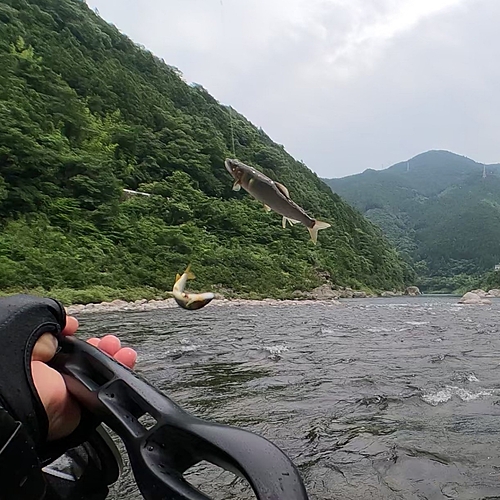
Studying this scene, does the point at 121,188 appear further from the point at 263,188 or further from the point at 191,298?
the point at 263,188

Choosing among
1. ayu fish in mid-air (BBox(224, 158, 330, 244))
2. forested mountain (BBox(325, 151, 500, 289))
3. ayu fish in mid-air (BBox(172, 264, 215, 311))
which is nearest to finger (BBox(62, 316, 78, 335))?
ayu fish in mid-air (BBox(224, 158, 330, 244))

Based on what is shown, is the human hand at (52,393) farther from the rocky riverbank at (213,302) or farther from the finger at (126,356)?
the rocky riverbank at (213,302)

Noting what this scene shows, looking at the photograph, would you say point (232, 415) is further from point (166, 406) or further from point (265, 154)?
point (265, 154)

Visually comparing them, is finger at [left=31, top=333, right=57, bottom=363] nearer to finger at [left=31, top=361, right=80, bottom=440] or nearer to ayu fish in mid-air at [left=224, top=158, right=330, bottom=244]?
finger at [left=31, top=361, right=80, bottom=440]

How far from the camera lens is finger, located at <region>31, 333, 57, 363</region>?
1009 mm

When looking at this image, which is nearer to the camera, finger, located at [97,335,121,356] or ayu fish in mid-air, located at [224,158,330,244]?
finger, located at [97,335,121,356]

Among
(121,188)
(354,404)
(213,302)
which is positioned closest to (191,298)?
(354,404)

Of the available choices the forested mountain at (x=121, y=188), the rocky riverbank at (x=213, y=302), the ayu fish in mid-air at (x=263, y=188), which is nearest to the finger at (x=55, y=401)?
the ayu fish in mid-air at (x=263, y=188)

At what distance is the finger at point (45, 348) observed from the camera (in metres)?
1.01

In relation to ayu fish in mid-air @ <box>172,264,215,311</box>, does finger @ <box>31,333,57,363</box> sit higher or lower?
higher

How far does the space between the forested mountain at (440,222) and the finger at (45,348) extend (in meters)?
97.8

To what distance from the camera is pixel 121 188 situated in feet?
116

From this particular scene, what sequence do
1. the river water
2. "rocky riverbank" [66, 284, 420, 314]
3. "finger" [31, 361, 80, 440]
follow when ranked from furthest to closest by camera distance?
"rocky riverbank" [66, 284, 420, 314]
the river water
"finger" [31, 361, 80, 440]

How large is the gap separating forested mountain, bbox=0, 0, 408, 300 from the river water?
13.5 meters
